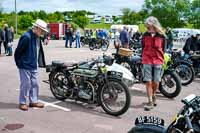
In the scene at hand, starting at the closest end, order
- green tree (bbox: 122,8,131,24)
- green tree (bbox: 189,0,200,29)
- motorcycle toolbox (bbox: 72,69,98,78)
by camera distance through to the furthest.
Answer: motorcycle toolbox (bbox: 72,69,98,78), green tree (bbox: 189,0,200,29), green tree (bbox: 122,8,131,24)

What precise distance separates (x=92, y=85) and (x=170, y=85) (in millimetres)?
2285

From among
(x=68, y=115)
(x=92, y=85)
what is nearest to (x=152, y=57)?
(x=92, y=85)

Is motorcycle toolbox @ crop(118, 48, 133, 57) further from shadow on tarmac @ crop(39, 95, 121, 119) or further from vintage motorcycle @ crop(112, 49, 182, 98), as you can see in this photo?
shadow on tarmac @ crop(39, 95, 121, 119)

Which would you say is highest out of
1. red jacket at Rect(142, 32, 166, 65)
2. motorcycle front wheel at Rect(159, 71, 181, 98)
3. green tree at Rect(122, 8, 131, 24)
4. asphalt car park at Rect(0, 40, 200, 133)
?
green tree at Rect(122, 8, 131, 24)

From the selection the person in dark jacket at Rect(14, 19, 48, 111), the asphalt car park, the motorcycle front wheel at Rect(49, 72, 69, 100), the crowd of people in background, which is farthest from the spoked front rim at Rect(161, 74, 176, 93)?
the crowd of people in background

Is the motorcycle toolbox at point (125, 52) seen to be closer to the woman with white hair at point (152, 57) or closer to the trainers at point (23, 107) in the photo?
the woman with white hair at point (152, 57)

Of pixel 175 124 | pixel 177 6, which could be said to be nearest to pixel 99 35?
pixel 175 124

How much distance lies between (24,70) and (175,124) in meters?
4.45

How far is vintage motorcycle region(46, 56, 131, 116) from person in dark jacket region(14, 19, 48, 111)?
2.39 ft

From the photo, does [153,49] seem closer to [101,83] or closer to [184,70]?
[101,83]

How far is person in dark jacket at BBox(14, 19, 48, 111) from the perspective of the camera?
7414mm

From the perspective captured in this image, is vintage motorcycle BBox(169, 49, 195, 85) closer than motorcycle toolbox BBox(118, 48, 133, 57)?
No

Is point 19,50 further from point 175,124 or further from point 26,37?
point 175,124

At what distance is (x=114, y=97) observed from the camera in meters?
7.33
